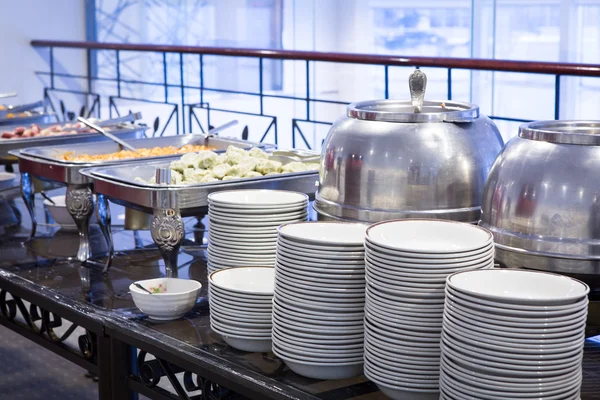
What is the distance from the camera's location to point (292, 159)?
73.5 inches

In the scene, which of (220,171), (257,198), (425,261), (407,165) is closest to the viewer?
(425,261)

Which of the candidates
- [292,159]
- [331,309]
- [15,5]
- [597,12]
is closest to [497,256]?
[331,309]

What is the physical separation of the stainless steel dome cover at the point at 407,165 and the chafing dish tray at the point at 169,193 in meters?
0.35

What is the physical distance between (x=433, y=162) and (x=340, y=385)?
34 centimetres

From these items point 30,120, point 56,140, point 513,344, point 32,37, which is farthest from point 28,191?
point 32,37

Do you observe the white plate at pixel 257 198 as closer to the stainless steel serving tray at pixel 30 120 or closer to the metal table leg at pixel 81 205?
the metal table leg at pixel 81 205

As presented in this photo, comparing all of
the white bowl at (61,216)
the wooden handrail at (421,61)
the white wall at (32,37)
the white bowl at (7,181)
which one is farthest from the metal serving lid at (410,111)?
the white wall at (32,37)

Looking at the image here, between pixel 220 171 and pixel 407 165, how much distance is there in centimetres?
55

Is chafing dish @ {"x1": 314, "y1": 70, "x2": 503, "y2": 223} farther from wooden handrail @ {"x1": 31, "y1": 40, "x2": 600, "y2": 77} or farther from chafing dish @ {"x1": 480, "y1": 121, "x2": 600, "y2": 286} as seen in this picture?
wooden handrail @ {"x1": 31, "y1": 40, "x2": 600, "y2": 77}

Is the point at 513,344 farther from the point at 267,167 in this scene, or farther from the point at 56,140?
the point at 56,140

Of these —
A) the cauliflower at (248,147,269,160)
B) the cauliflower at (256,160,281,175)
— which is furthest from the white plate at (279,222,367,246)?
the cauliflower at (248,147,269,160)

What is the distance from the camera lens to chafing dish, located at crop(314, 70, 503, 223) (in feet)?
3.97

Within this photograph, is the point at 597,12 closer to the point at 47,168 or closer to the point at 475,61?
the point at 475,61

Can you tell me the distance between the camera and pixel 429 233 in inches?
43.1
